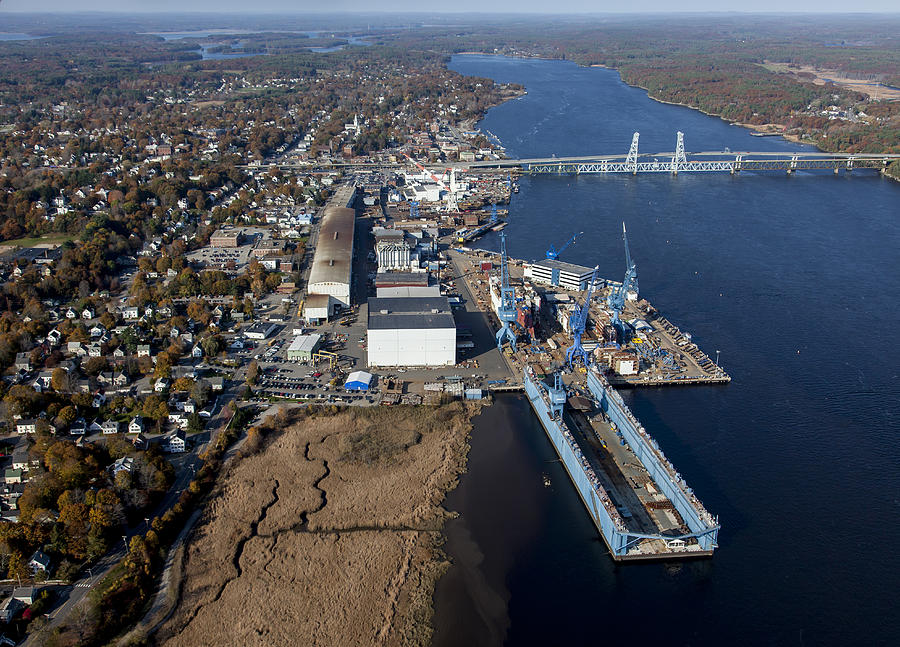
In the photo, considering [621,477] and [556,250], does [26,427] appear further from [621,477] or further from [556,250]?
[556,250]

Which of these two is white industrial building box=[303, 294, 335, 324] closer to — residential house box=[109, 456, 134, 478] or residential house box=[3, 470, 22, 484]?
residential house box=[109, 456, 134, 478]

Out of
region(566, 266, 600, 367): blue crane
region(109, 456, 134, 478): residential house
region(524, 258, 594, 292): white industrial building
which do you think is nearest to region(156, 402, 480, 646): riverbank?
region(109, 456, 134, 478): residential house

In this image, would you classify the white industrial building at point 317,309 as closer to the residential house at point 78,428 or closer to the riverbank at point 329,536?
the riverbank at point 329,536

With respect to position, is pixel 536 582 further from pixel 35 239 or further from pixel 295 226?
pixel 35 239

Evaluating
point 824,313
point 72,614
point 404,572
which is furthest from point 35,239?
point 824,313

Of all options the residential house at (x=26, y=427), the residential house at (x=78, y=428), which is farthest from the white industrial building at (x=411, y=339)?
the residential house at (x=26, y=427)

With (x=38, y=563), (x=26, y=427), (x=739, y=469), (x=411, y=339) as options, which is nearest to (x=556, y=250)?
(x=411, y=339)
